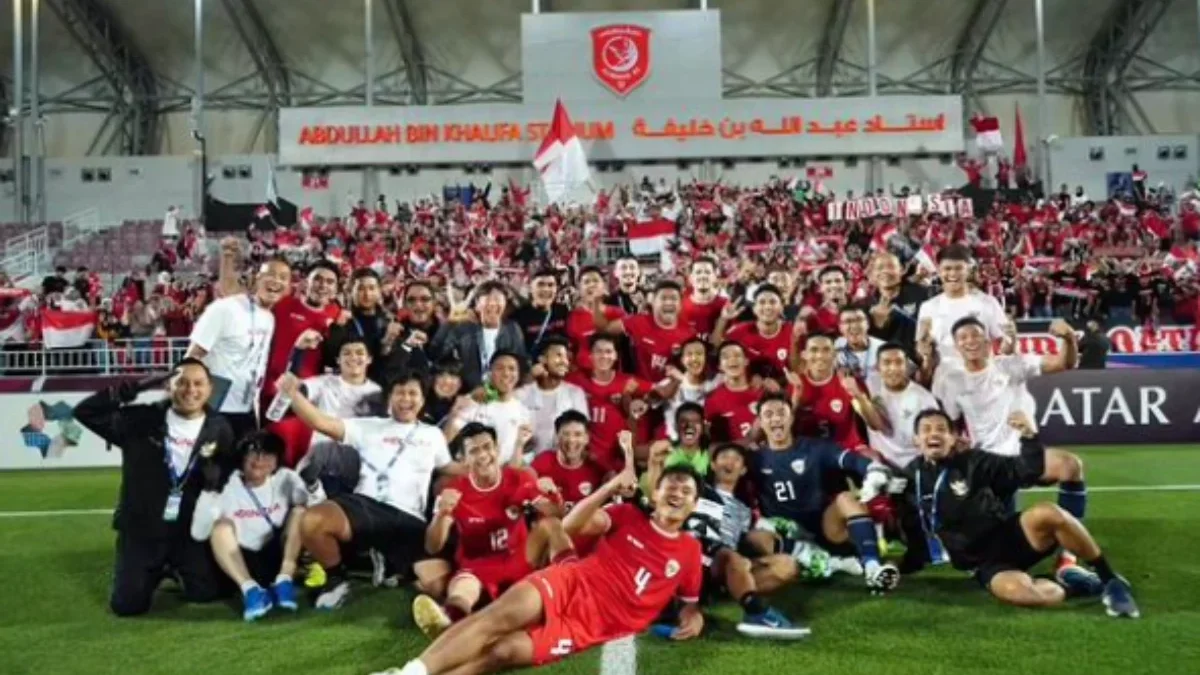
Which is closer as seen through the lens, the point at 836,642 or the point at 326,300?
the point at 836,642

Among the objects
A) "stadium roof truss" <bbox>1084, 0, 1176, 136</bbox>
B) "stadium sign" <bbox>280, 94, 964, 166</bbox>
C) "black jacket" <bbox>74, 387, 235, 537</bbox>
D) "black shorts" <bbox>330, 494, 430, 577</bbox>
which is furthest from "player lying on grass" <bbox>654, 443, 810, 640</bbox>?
"stadium roof truss" <bbox>1084, 0, 1176, 136</bbox>

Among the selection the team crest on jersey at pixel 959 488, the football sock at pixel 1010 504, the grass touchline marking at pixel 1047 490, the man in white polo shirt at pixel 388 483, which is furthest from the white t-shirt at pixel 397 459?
the grass touchline marking at pixel 1047 490

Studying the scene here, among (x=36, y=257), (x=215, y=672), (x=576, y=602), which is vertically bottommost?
(x=215, y=672)

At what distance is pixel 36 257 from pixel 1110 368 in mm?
24945

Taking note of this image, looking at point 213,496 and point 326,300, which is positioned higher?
point 326,300

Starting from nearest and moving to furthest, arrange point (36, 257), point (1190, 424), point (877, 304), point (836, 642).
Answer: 1. point (836, 642)
2. point (877, 304)
3. point (1190, 424)
4. point (36, 257)

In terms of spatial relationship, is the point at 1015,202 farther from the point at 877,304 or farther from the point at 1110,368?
the point at 877,304

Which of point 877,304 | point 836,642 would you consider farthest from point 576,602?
point 877,304

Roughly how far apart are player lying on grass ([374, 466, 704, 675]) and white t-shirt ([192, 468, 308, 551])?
209 cm

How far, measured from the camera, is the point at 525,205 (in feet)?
88.7

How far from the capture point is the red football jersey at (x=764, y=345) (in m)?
7.20

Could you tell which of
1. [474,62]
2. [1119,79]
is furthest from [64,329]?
[1119,79]

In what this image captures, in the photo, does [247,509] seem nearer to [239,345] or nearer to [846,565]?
[239,345]

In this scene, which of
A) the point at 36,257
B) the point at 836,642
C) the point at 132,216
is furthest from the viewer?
the point at 132,216
